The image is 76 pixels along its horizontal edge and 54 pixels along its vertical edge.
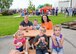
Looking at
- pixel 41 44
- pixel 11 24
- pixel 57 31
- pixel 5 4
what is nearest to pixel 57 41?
pixel 57 31

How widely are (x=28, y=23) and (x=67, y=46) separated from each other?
9.21 ft

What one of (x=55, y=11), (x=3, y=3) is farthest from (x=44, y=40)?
(x=3, y=3)

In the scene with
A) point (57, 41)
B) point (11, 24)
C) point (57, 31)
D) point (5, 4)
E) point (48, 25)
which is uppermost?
point (57, 31)

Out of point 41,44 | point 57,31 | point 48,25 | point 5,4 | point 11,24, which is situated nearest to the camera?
point 57,31

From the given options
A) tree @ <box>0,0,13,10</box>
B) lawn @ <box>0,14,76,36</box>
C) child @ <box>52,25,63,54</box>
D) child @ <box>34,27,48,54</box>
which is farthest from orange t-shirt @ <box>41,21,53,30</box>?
tree @ <box>0,0,13,10</box>

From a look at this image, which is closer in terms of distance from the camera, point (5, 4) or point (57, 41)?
point (57, 41)

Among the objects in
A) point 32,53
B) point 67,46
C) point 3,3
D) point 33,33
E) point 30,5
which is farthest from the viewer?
point 3,3

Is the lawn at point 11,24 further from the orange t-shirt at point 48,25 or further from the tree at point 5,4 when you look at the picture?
the tree at point 5,4

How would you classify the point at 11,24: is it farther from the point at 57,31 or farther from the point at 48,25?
the point at 57,31

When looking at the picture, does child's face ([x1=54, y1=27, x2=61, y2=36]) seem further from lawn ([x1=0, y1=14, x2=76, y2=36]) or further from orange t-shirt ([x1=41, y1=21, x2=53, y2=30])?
lawn ([x1=0, y1=14, x2=76, y2=36])

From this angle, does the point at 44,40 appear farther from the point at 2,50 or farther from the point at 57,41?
the point at 2,50

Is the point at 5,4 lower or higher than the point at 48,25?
lower

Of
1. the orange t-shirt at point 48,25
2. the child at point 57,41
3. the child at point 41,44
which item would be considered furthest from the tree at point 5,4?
the child at point 57,41

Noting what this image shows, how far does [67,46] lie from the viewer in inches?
521
